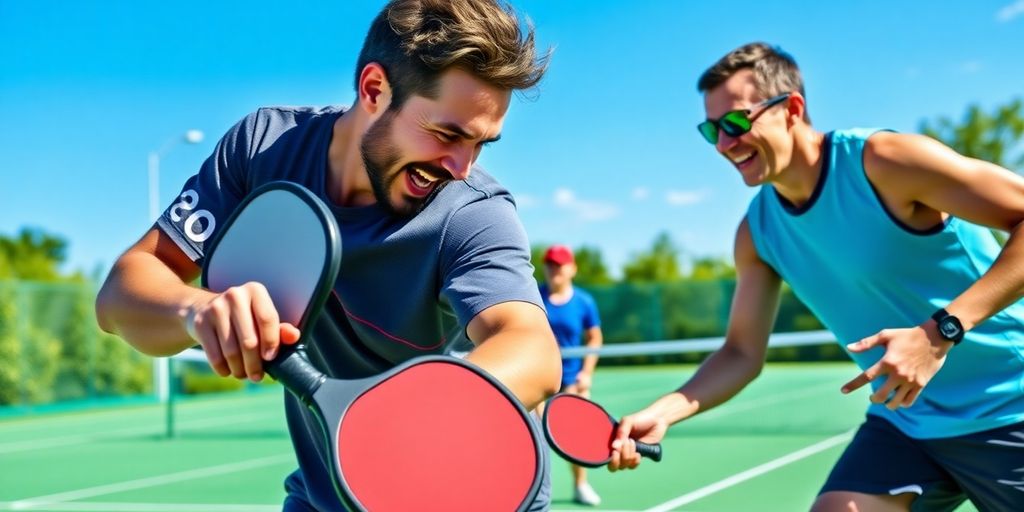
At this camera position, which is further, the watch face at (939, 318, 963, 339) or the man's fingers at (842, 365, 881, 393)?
the watch face at (939, 318, 963, 339)

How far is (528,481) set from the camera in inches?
60.1

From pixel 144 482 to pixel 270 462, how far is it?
1.49 m

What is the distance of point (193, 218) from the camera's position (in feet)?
8.23

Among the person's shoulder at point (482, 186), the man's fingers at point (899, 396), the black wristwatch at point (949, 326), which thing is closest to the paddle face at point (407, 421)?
the person's shoulder at point (482, 186)

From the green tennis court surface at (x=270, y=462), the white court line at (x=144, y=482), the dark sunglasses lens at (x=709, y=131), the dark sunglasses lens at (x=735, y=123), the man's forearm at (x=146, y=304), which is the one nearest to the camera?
the man's forearm at (x=146, y=304)

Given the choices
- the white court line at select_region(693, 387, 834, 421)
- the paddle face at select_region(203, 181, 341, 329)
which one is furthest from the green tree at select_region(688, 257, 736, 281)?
the paddle face at select_region(203, 181, 341, 329)

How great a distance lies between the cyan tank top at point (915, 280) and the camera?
135 inches

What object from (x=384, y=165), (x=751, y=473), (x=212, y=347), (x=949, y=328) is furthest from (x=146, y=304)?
(x=751, y=473)

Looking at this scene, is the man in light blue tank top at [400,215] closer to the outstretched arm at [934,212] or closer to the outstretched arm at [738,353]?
the outstretched arm at [738,353]

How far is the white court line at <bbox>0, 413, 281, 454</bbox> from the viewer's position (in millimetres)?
14461

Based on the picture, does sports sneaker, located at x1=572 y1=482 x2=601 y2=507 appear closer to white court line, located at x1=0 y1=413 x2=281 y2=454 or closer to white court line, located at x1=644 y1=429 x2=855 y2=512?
white court line, located at x1=644 y1=429 x2=855 y2=512

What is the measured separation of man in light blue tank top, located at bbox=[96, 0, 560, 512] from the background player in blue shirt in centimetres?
723

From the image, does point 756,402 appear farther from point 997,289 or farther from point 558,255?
point 997,289

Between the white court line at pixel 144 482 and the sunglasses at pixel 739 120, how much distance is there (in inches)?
291
